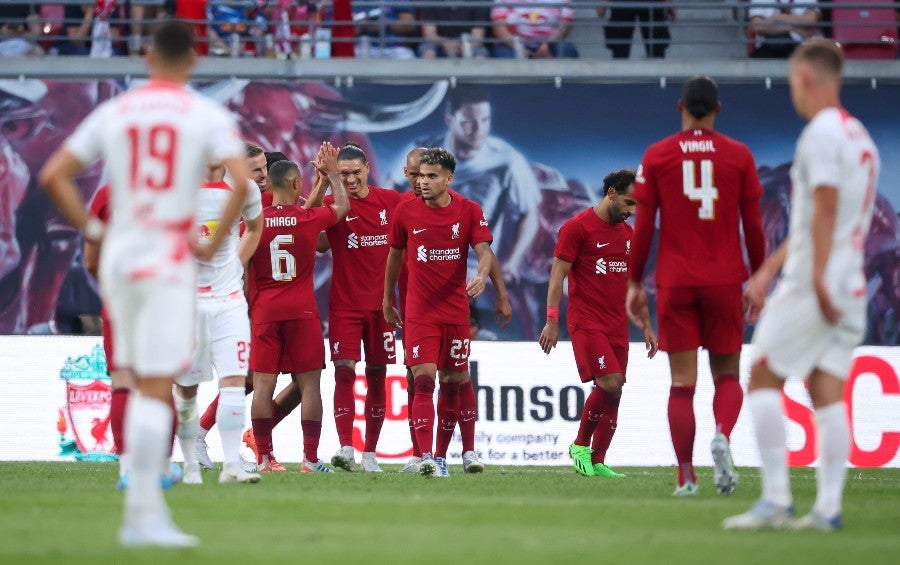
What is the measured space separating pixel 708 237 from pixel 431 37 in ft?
44.5

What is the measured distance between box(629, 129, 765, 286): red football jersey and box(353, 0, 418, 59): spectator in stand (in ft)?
41.4

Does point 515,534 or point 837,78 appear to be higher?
point 837,78

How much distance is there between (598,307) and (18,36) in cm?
1222

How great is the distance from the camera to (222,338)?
31.4 ft

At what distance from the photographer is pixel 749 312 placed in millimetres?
8547

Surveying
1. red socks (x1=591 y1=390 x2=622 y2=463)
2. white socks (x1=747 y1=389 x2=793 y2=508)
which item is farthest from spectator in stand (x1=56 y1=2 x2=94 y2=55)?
white socks (x1=747 y1=389 x2=793 y2=508)

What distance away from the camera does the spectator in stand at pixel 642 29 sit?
71.5 feet

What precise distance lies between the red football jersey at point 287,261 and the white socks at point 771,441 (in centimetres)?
575

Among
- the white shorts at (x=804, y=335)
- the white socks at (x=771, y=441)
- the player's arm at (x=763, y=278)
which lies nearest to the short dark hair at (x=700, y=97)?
the player's arm at (x=763, y=278)

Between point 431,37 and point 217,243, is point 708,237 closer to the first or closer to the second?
point 217,243

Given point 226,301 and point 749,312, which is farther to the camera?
point 226,301

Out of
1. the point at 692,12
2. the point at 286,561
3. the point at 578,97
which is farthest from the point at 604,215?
the point at 692,12

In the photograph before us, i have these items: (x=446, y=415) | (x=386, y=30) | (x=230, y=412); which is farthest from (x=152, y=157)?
(x=386, y=30)

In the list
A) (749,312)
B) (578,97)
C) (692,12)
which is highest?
(692,12)
